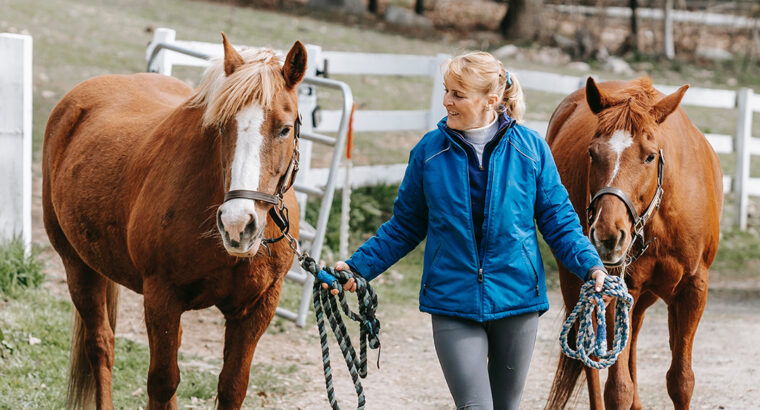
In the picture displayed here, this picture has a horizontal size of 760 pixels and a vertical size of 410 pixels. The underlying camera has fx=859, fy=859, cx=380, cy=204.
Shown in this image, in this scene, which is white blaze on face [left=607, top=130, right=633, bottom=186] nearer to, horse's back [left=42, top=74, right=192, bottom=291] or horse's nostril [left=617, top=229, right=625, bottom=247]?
horse's nostril [left=617, top=229, right=625, bottom=247]

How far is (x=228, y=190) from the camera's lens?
2.94 metres

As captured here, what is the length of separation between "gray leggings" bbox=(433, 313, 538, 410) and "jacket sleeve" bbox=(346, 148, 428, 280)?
30cm

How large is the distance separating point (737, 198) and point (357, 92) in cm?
609

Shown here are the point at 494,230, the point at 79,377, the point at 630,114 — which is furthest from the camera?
the point at 79,377

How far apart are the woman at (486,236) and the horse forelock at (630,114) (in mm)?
750

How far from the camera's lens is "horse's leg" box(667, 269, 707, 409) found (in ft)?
13.8

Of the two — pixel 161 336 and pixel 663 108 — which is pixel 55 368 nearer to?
pixel 161 336

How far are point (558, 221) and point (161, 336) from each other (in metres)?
1.61

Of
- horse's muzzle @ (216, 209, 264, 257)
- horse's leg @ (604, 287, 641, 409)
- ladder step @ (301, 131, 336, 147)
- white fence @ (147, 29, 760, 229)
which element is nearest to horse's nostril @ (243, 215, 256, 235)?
horse's muzzle @ (216, 209, 264, 257)

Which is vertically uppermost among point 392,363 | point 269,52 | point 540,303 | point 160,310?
point 269,52

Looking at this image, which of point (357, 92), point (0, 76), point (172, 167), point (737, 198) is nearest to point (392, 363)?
point (172, 167)

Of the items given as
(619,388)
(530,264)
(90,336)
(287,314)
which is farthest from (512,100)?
(287,314)

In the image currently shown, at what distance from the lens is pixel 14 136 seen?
5832 mm

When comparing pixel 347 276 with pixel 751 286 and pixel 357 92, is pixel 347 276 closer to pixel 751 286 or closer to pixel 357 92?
pixel 751 286
